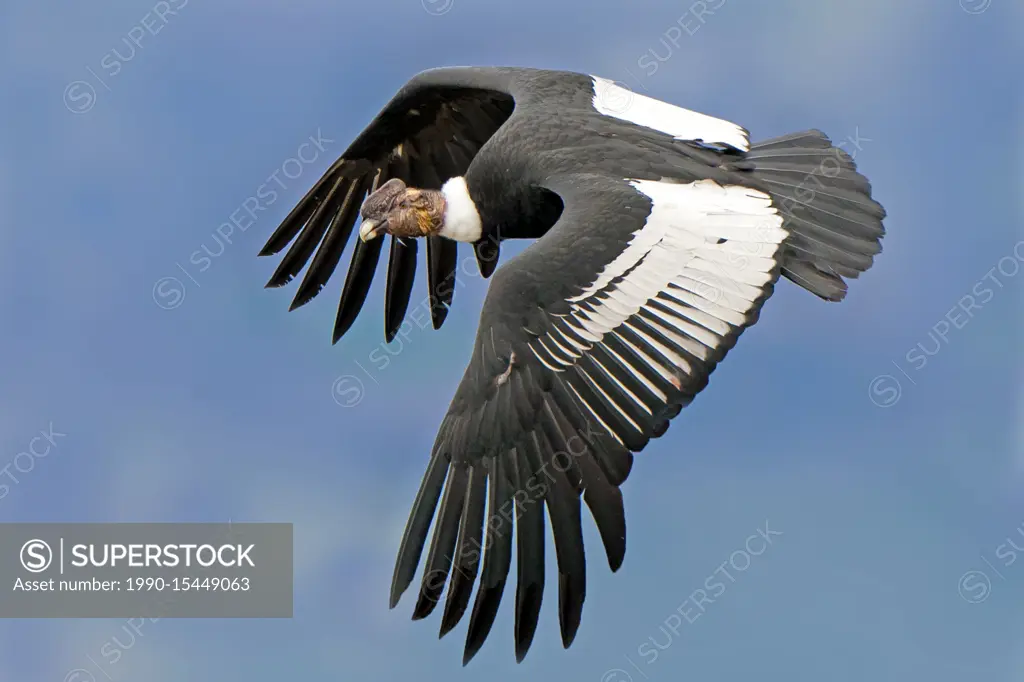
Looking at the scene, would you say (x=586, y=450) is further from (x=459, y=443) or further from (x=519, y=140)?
(x=519, y=140)

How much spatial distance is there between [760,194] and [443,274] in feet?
11.6

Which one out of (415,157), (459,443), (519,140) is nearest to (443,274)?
(415,157)

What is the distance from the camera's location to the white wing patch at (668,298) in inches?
311

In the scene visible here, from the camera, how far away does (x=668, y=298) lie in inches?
318

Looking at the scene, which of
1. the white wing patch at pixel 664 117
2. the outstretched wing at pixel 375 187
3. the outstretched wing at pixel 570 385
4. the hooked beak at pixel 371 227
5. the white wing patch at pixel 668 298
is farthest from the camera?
the outstretched wing at pixel 375 187

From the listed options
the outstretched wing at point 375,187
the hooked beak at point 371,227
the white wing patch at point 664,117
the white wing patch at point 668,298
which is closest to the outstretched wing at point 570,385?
the white wing patch at point 668,298

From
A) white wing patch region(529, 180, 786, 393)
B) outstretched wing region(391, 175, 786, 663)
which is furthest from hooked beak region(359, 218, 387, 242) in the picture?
white wing patch region(529, 180, 786, 393)

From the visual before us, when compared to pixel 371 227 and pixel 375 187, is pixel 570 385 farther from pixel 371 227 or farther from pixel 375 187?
→ pixel 375 187

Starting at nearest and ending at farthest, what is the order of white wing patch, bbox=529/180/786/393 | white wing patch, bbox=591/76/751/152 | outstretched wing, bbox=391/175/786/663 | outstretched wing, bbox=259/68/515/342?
outstretched wing, bbox=391/175/786/663 → white wing patch, bbox=529/180/786/393 → white wing patch, bbox=591/76/751/152 → outstretched wing, bbox=259/68/515/342

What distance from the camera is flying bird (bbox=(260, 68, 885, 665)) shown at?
302 inches

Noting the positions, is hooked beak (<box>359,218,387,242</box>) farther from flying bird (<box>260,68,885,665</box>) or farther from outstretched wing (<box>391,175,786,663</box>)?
outstretched wing (<box>391,175,786,663</box>)

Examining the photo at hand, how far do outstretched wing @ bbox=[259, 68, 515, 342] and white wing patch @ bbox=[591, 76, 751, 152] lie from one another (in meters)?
1.27

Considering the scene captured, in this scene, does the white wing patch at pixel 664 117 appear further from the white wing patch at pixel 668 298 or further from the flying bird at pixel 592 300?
A: the white wing patch at pixel 668 298

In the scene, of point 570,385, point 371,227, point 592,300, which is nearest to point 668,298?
point 592,300
